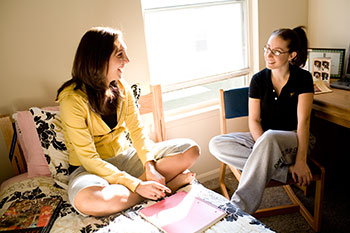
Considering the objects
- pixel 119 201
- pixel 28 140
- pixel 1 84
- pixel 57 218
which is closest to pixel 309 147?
pixel 119 201

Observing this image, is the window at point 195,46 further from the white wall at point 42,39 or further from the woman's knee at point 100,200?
the woman's knee at point 100,200

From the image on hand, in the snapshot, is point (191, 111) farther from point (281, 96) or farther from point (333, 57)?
point (333, 57)

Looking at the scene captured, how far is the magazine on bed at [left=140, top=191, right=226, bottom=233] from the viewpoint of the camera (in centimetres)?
126

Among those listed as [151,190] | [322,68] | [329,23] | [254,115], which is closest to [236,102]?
[254,115]

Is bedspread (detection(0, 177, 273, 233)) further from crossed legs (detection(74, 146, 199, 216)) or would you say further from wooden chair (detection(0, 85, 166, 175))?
wooden chair (detection(0, 85, 166, 175))

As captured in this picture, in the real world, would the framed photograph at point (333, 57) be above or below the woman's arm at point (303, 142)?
above

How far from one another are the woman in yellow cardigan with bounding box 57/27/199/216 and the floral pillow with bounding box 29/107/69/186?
5 centimetres

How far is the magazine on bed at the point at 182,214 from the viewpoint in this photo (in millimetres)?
1257

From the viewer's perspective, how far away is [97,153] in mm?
1562

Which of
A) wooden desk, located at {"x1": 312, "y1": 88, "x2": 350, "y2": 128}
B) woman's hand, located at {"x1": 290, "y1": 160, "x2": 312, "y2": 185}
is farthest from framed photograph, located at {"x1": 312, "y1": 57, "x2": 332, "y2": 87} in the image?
woman's hand, located at {"x1": 290, "y1": 160, "x2": 312, "y2": 185}

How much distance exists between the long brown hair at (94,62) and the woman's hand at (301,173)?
1112mm

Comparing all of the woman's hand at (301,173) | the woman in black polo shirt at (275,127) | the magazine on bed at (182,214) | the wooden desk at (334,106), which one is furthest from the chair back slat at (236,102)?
the magazine on bed at (182,214)

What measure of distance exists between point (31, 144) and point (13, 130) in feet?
0.49

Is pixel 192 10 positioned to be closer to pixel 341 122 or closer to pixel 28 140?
pixel 341 122
